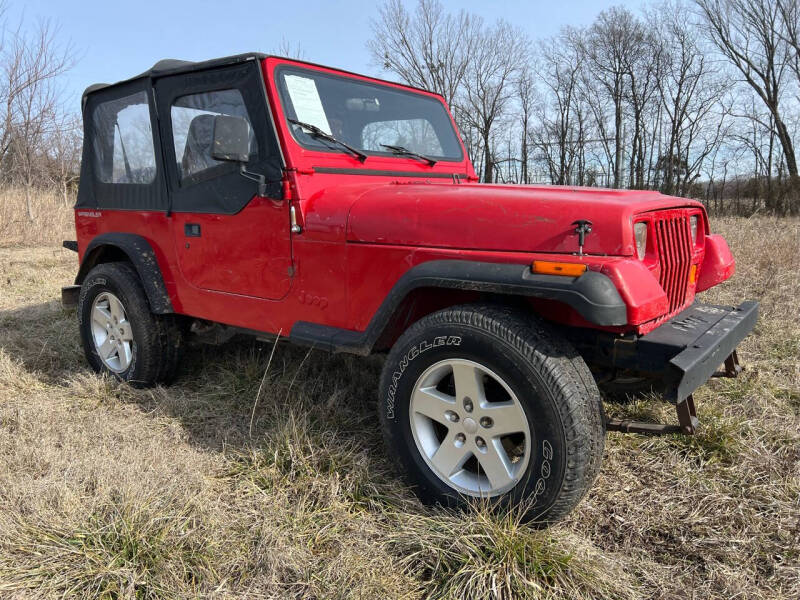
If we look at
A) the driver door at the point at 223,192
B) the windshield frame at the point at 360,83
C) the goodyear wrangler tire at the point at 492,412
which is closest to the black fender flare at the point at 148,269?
the driver door at the point at 223,192

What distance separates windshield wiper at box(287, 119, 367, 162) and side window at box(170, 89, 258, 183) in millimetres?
262

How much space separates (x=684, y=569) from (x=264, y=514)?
1597 mm

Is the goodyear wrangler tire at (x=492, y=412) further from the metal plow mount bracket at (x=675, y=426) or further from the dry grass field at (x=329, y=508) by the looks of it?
the metal plow mount bracket at (x=675, y=426)

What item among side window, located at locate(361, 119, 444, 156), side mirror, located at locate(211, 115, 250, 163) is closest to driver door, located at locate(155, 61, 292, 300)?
side mirror, located at locate(211, 115, 250, 163)

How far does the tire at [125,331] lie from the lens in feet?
12.0

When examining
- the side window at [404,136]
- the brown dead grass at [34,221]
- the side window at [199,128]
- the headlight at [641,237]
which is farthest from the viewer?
the brown dead grass at [34,221]

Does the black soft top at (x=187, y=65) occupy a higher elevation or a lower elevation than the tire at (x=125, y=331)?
higher

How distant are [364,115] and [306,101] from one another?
402mm

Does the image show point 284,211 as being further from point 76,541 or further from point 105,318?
point 105,318

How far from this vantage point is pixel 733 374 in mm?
2990

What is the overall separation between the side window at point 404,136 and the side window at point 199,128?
0.69 meters

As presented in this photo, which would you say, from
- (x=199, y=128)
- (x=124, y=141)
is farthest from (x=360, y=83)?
(x=124, y=141)

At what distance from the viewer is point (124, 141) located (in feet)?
12.4

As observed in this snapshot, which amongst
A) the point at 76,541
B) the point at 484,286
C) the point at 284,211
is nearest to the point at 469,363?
the point at 484,286
